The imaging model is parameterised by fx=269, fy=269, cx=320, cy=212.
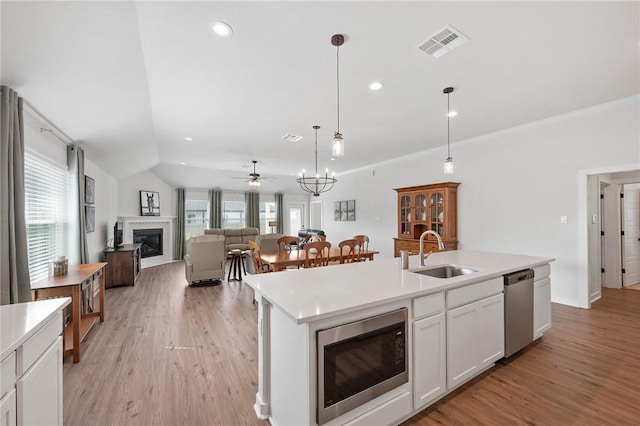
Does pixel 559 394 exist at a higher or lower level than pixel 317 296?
lower

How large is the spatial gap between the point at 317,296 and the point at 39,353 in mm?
1405

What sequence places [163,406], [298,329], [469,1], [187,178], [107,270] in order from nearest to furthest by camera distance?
[298,329]
[469,1]
[163,406]
[107,270]
[187,178]

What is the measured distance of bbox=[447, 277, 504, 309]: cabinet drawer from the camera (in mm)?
1960

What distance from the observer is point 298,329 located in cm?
144

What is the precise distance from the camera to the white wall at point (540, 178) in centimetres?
352

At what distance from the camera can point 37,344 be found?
1.30 m

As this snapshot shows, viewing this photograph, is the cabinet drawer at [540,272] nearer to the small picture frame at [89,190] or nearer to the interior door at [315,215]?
the small picture frame at [89,190]

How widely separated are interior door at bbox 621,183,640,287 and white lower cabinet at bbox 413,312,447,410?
5.39m

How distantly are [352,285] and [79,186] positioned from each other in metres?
4.23

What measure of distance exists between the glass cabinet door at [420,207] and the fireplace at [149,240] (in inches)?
286

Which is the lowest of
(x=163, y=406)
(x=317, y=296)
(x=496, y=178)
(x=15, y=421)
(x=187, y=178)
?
(x=163, y=406)

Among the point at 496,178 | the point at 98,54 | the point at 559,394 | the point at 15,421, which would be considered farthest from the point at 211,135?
the point at 559,394

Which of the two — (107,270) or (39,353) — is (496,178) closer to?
(39,353)

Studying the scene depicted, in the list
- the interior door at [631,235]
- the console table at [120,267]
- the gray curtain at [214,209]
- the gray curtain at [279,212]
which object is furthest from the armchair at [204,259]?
the interior door at [631,235]
